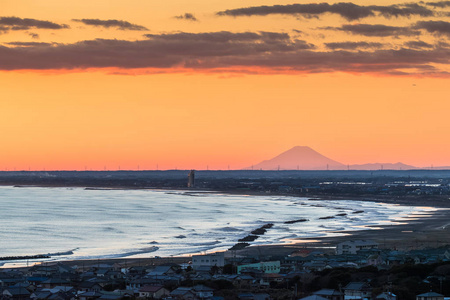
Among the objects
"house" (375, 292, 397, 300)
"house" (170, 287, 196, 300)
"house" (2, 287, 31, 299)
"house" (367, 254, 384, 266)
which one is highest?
"house" (367, 254, 384, 266)

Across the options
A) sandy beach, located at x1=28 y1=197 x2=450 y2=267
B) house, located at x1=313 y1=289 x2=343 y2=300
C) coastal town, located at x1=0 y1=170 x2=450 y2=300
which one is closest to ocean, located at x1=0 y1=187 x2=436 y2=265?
sandy beach, located at x1=28 y1=197 x2=450 y2=267

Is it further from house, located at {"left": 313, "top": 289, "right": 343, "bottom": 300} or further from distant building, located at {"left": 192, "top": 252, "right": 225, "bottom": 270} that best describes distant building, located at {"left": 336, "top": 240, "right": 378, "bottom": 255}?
house, located at {"left": 313, "top": 289, "right": 343, "bottom": 300}

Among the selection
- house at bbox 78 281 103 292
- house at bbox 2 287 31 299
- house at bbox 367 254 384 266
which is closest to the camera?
house at bbox 2 287 31 299

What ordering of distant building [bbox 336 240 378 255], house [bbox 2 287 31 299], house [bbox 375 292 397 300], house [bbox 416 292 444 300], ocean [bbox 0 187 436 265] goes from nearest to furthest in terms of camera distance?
house [bbox 375 292 397 300] → house [bbox 416 292 444 300] → house [bbox 2 287 31 299] → distant building [bbox 336 240 378 255] → ocean [bbox 0 187 436 265]

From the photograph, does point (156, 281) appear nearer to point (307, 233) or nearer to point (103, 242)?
point (103, 242)

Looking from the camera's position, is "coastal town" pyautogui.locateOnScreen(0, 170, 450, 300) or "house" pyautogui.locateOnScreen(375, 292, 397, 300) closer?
"house" pyautogui.locateOnScreen(375, 292, 397, 300)

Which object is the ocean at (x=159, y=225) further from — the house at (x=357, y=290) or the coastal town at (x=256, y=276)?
the house at (x=357, y=290)

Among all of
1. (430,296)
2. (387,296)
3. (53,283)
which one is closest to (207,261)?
(53,283)

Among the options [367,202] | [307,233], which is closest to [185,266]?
[307,233]
